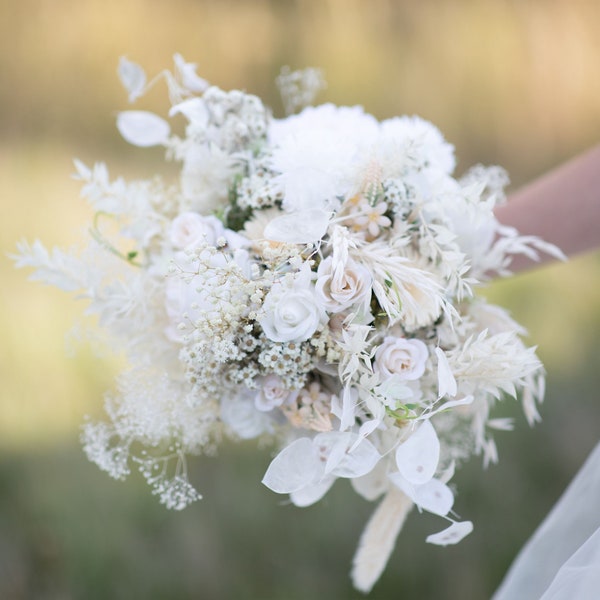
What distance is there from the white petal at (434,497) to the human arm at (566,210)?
1.74 feet

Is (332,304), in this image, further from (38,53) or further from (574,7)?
(574,7)

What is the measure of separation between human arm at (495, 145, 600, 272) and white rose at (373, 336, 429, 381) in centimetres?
A: 44

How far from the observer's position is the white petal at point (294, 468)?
898 mm

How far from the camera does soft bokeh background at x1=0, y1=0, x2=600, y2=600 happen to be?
212 cm

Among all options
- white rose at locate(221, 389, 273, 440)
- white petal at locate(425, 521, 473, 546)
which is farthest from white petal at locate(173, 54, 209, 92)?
white petal at locate(425, 521, 473, 546)

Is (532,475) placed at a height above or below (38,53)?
below

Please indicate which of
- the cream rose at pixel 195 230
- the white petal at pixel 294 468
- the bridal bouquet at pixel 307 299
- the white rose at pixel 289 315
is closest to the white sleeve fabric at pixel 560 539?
the bridal bouquet at pixel 307 299

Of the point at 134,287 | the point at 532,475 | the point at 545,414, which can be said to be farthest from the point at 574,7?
the point at 134,287

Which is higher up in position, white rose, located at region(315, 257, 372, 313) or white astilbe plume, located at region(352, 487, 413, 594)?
white rose, located at region(315, 257, 372, 313)

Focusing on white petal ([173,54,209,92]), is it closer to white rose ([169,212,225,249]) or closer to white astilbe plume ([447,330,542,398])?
white rose ([169,212,225,249])

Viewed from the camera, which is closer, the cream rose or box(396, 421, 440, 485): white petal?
box(396, 421, 440, 485): white petal

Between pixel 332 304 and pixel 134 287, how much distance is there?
12.0 inches

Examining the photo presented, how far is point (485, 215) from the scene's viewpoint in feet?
3.17

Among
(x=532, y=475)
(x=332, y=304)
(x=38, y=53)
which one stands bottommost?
(x=532, y=475)
